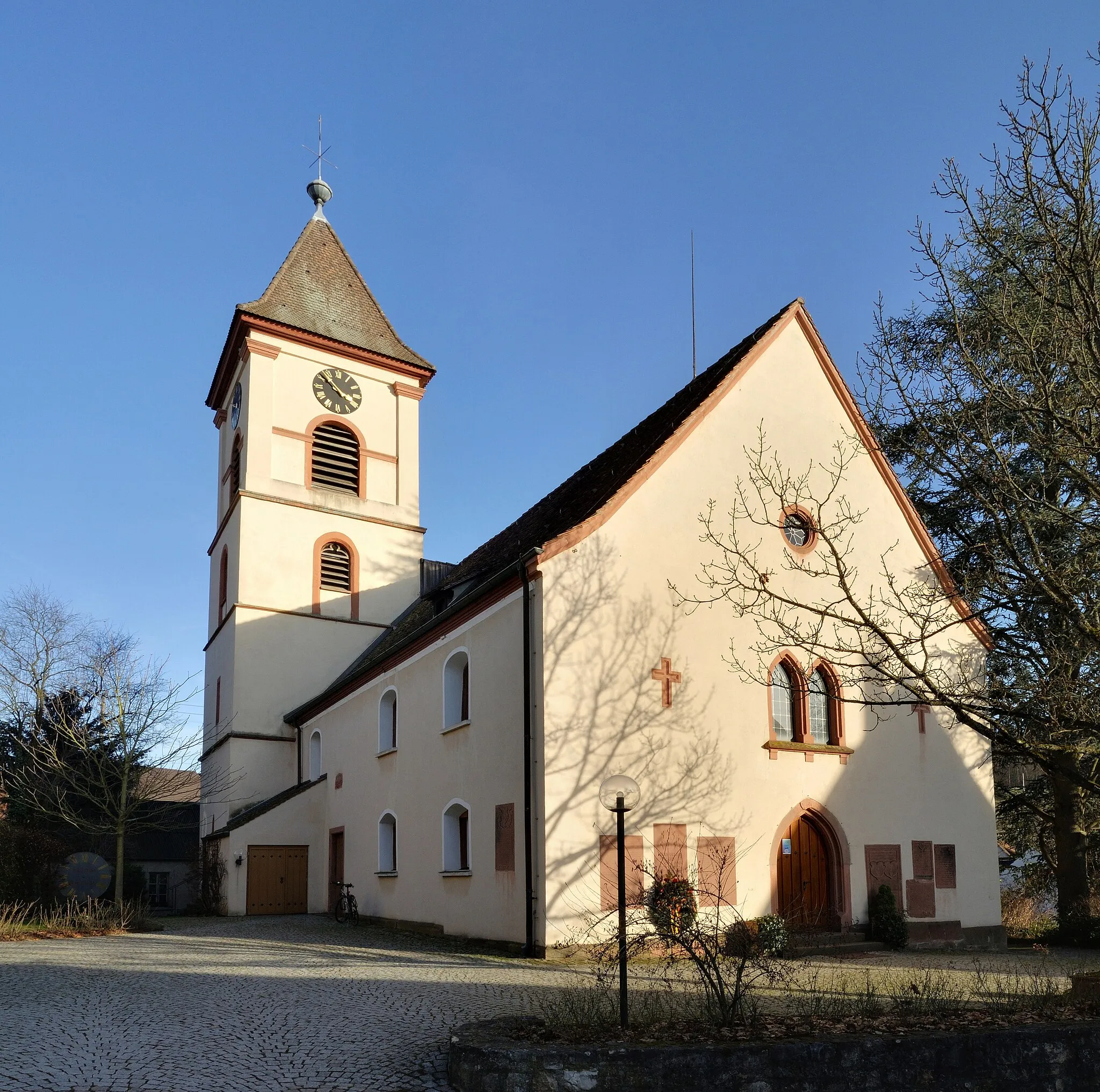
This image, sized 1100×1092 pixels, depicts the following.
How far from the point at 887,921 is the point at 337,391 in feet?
64.8

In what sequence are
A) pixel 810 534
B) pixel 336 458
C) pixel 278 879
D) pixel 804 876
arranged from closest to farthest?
pixel 804 876
pixel 810 534
pixel 278 879
pixel 336 458

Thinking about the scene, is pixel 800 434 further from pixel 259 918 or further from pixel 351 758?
pixel 259 918

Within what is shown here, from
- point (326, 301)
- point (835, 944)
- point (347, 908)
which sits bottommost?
point (347, 908)

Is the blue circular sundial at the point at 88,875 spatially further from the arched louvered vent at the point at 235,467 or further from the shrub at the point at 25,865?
the arched louvered vent at the point at 235,467

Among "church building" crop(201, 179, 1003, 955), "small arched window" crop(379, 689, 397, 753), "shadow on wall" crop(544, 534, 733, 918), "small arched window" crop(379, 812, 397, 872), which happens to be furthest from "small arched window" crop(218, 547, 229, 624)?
"shadow on wall" crop(544, 534, 733, 918)

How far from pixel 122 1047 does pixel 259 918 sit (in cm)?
1571

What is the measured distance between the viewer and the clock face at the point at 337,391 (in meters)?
29.0

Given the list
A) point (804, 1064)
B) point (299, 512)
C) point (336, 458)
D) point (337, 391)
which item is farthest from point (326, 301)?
point (804, 1064)

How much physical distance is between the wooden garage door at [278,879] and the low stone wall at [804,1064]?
18.2 m

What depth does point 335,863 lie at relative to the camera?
77.2 ft

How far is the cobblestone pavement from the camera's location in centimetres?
725

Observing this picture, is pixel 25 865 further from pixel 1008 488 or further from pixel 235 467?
pixel 1008 488

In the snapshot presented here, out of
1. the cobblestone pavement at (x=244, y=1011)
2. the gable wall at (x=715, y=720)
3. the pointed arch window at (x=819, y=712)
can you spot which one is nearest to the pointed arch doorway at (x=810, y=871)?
the gable wall at (x=715, y=720)

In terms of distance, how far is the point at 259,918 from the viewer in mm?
22938
